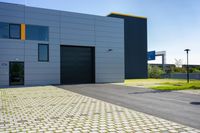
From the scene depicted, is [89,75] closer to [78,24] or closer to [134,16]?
[78,24]

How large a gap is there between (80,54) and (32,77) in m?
6.37

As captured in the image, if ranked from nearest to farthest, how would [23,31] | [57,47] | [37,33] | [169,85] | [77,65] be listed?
[169,85] → [23,31] → [37,33] → [57,47] → [77,65]

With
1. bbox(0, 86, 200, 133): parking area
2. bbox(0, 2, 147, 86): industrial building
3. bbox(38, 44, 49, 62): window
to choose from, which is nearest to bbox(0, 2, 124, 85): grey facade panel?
bbox(0, 2, 147, 86): industrial building

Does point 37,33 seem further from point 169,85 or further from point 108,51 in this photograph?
point 169,85

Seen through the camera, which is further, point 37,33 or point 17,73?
point 37,33

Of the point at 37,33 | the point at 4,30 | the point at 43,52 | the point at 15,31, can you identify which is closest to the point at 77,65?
the point at 43,52

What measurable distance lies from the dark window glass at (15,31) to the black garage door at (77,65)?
5.02m

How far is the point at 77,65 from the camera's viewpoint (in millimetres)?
24828

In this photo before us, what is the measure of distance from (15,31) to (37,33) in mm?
2225

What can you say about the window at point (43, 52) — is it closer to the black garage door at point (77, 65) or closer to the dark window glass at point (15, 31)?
the black garage door at point (77, 65)

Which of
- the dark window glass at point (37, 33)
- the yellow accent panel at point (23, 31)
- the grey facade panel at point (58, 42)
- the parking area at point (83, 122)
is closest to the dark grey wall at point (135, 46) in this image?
the grey facade panel at point (58, 42)

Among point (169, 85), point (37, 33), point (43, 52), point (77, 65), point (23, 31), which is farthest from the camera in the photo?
point (77, 65)

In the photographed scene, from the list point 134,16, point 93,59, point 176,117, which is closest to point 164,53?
point 134,16

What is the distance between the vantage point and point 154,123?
6012 mm
